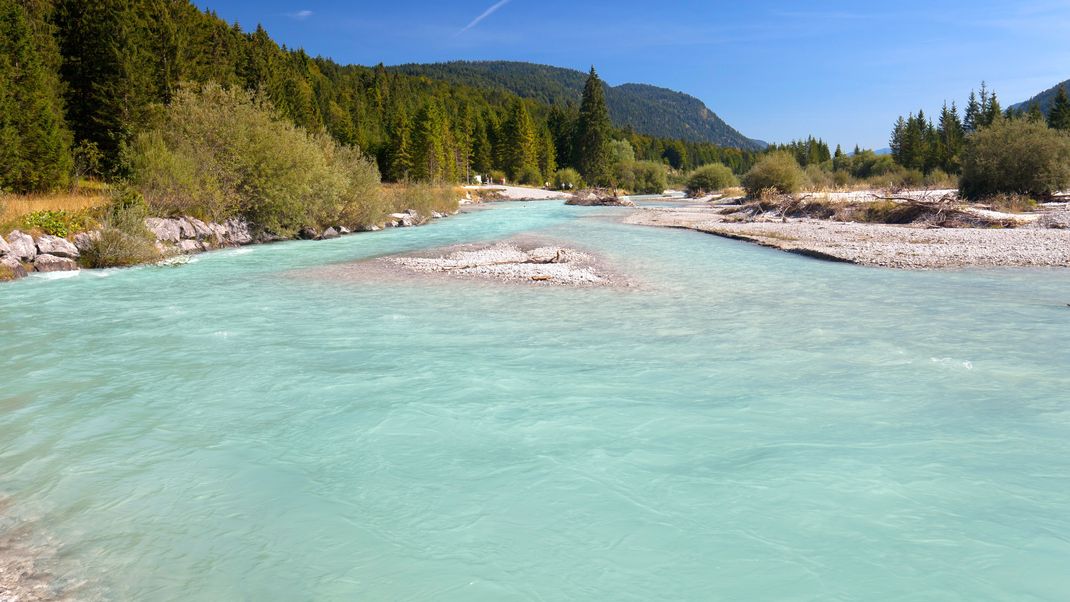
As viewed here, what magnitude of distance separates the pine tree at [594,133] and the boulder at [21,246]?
87.3m

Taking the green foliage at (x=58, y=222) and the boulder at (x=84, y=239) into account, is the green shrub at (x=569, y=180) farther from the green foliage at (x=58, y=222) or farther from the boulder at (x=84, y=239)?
the boulder at (x=84, y=239)

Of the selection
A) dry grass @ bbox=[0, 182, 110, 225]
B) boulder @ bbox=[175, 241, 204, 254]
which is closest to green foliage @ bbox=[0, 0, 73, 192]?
dry grass @ bbox=[0, 182, 110, 225]

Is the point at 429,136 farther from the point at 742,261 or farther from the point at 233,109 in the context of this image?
the point at 742,261

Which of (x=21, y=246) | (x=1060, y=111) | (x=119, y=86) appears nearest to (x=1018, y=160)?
(x=21, y=246)

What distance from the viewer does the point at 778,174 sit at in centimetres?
5081

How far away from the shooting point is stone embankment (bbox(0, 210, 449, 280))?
60.4 feet

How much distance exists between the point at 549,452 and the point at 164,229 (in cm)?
2274

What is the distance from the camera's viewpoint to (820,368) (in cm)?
886

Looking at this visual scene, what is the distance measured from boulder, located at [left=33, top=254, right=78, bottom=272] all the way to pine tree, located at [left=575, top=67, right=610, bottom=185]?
8693cm

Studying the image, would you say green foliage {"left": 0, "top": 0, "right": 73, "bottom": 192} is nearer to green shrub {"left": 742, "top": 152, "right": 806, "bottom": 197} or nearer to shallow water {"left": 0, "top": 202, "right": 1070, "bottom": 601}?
shallow water {"left": 0, "top": 202, "right": 1070, "bottom": 601}

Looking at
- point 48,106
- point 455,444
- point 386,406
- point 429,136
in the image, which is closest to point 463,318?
point 386,406

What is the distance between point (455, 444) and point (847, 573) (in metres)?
3.66

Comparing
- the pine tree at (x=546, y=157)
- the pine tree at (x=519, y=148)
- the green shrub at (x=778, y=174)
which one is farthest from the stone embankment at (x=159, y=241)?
the pine tree at (x=546, y=157)

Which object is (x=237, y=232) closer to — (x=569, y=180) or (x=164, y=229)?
(x=164, y=229)
